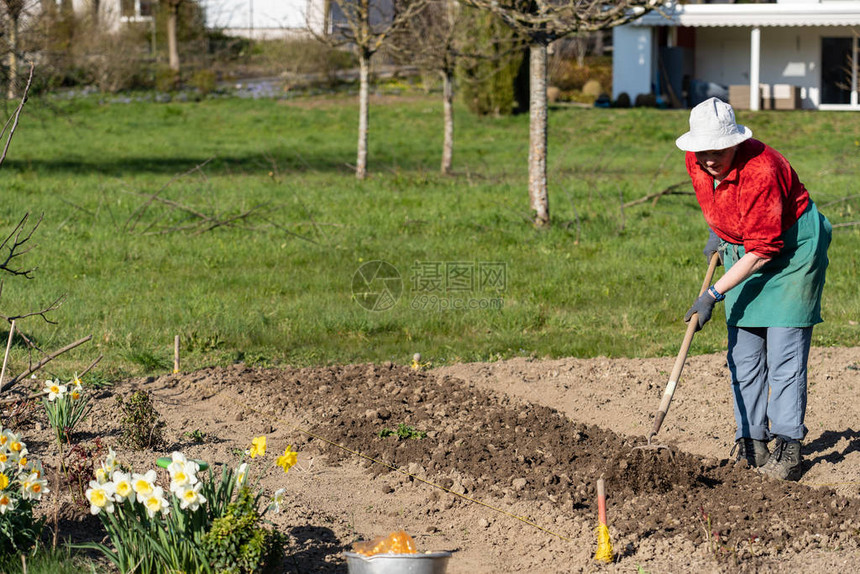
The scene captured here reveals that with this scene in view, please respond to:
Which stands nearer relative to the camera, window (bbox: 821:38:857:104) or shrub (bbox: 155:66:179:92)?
window (bbox: 821:38:857:104)

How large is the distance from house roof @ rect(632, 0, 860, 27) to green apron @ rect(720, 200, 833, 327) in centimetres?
2399

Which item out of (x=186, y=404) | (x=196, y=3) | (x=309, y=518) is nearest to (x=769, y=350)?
(x=309, y=518)

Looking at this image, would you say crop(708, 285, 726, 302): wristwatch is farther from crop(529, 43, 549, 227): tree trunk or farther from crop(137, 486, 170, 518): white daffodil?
crop(529, 43, 549, 227): tree trunk

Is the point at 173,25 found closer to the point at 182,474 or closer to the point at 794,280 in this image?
the point at 794,280

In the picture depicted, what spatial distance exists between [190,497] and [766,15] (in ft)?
91.6

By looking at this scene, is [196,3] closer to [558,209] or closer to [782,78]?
[782,78]

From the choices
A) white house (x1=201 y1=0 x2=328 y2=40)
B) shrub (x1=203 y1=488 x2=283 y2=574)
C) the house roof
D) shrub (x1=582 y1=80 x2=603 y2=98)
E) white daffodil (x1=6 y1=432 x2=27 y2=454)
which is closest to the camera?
shrub (x1=203 y1=488 x2=283 y2=574)

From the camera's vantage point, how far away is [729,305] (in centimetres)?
443

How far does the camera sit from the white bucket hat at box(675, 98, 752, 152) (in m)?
3.89

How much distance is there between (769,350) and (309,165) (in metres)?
14.4

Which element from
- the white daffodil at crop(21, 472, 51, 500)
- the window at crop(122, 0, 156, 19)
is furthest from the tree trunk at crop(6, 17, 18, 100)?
the window at crop(122, 0, 156, 19)

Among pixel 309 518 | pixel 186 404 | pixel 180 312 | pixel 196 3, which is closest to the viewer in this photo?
pixel 309 518

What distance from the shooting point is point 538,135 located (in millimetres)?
10398

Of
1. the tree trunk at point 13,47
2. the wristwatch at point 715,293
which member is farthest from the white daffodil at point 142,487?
the tree trunk at point 13,47
